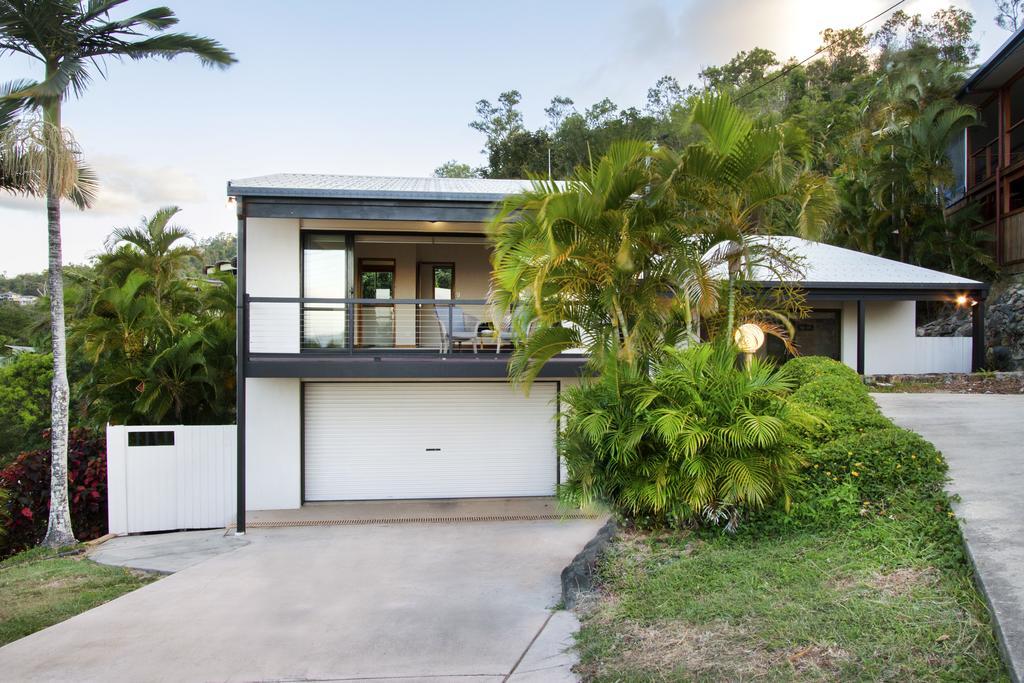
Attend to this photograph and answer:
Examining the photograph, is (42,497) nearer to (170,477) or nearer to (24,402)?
(170,477)

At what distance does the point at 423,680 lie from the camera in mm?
4656

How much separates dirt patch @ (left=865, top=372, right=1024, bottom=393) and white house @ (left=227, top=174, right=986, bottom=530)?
3634mm

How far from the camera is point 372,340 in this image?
38.6 feet

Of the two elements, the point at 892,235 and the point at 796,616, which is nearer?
the point at 796,616

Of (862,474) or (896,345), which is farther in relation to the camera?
(896,345)

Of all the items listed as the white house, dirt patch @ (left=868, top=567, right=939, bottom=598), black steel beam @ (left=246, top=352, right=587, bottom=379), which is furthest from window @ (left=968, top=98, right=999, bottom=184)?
dirt patch @ (left=868, top=567, right=939, bottom=598)

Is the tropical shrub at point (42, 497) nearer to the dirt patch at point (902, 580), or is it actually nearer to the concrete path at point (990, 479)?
the dirt patch at point (902, 580)

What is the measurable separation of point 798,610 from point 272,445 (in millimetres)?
8955

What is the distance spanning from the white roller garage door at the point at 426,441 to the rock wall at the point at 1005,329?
1151 cm

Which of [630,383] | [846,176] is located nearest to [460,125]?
[846,176]

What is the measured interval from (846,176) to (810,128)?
24.3ft

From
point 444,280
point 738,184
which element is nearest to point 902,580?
point 738,184

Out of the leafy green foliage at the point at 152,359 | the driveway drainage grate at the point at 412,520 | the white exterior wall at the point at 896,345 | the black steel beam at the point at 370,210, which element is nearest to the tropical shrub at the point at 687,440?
the driveway drainage grate at the point at 412,520

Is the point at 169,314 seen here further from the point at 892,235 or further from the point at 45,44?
the point at 892,235
